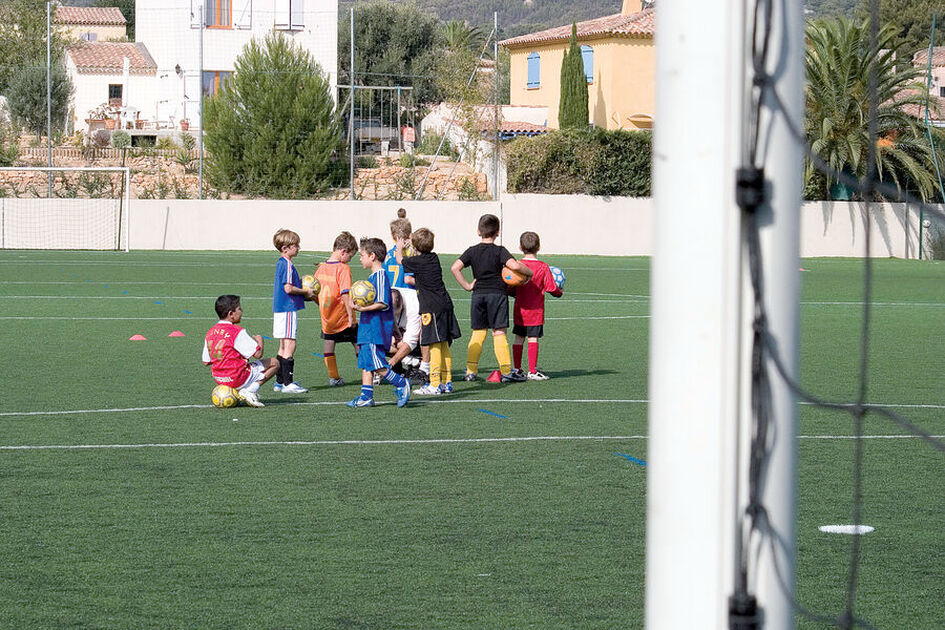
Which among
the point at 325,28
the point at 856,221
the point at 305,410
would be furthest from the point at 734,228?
the point at 325,28

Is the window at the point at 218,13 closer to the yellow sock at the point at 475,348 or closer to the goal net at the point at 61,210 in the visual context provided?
the goal net at the point at 61,210

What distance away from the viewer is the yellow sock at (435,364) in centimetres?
1101

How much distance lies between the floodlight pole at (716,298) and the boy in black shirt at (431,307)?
27.9 feet

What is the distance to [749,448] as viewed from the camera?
2.21m

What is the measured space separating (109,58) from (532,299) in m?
47.9

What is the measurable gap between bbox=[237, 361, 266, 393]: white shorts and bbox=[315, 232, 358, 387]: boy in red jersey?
43.3 inches

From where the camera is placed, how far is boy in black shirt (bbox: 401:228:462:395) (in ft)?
35.5

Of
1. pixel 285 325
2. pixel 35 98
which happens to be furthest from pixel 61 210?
pixel 285 325

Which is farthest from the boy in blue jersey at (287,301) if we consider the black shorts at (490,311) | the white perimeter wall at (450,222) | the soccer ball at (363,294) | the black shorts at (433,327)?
the white perimeter wall at (450,222)

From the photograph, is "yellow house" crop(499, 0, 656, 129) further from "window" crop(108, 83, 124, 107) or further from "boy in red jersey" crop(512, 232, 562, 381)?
"boy in red jersey" crop(512, 232, 562, 381)

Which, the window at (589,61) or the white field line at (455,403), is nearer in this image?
the white field line at (455,403)

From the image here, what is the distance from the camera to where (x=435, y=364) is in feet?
36.1

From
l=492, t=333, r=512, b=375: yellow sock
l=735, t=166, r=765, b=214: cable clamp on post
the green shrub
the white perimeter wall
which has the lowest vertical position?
l=492, t=333, r=512, b=375: yellow sock

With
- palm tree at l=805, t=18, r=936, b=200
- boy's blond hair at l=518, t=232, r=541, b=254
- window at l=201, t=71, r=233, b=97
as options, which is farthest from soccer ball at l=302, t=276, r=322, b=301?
window at l=201, t=71, r=233, b=97
